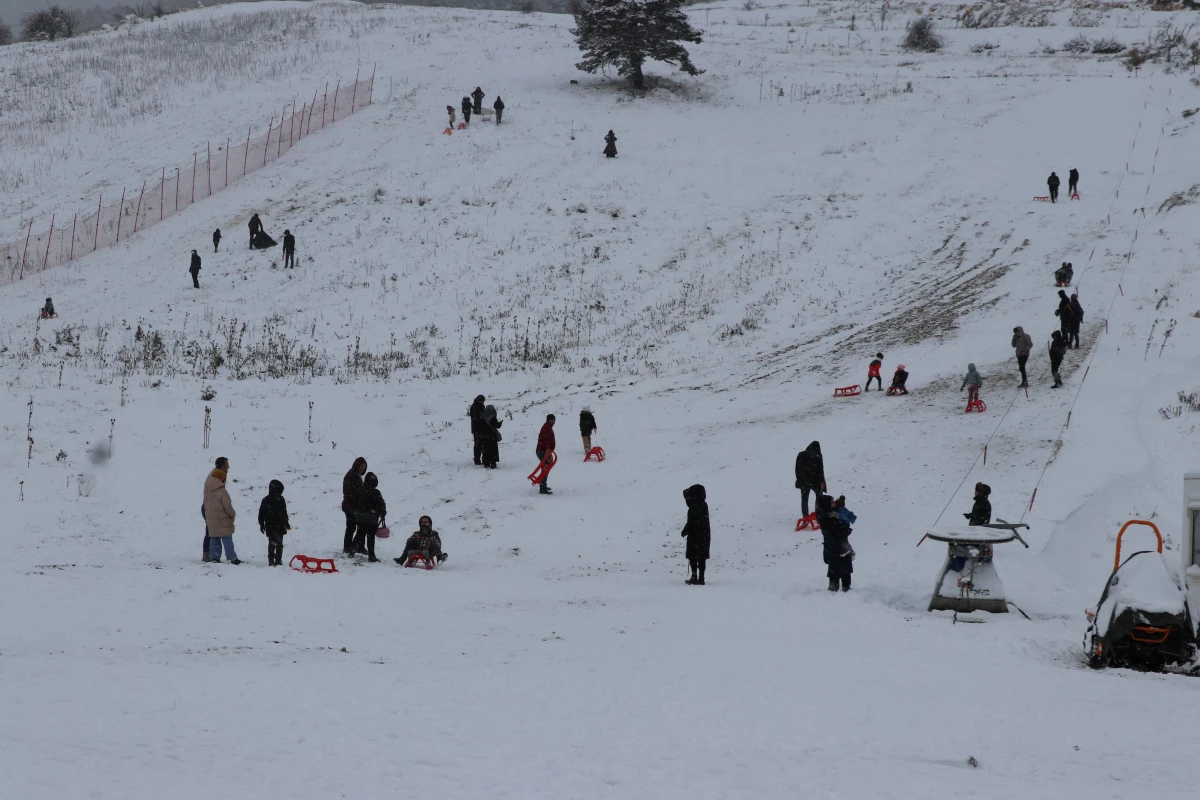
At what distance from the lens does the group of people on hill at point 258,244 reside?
3272 cm

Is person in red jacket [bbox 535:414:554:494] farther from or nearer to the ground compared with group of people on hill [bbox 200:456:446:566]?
farther from the ground

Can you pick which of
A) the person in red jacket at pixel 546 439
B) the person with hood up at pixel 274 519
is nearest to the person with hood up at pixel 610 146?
the person in red jacket at pixel 546 439

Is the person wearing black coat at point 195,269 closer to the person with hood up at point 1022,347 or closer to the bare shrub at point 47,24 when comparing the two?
the person with hood up at point 1022,347

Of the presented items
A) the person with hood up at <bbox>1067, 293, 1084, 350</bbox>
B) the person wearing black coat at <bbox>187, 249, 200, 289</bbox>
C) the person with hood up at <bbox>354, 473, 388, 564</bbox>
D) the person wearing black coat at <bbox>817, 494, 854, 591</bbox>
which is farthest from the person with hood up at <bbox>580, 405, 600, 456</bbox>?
the person wearing black coat at <bbox>187, 249, 200, 289</bbox>

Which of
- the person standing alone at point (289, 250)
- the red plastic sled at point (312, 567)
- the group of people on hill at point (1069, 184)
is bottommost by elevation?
the red plastic sled at point (312, 567)

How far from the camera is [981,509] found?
13.6m

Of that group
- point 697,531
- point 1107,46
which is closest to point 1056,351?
point 697,531

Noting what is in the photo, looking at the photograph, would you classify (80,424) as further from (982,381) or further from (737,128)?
(737,128)

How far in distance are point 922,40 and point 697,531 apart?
55.9 m

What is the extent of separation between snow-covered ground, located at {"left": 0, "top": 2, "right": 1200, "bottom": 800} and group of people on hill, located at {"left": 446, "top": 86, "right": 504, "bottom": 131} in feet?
2.91

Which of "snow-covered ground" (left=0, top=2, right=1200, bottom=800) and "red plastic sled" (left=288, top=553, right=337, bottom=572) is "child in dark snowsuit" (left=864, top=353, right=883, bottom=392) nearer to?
"snow-covered ground" (left=0, top=2, right=1200, bottom=800)

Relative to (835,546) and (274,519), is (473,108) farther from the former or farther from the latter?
(835,546)

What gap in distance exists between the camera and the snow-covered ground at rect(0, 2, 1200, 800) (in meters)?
7.47

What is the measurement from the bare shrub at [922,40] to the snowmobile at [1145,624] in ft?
186
